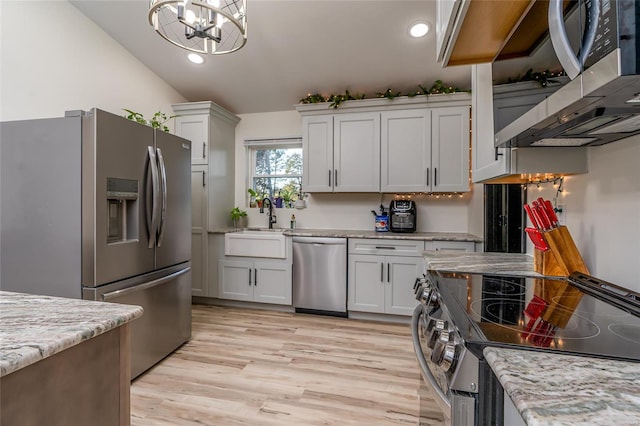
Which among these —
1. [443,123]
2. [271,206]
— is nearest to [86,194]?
[271,206]

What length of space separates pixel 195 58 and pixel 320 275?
2.60 m

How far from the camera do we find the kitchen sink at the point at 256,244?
3.49 meters

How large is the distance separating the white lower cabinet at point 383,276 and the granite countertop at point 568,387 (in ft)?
8.43

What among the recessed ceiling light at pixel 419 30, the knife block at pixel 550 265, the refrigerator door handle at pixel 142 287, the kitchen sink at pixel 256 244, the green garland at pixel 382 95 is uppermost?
the recessed ceiling light at pixel 419 30

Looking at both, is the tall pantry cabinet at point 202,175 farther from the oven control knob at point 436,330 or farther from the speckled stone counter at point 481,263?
the oven control knob at point 436,330

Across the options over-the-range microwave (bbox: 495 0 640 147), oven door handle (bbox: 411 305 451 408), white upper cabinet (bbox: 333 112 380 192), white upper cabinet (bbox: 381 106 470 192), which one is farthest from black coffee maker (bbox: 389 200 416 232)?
over-the-range microwave (bbox: 495 0 640 147)

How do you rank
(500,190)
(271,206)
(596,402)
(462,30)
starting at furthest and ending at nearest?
(271,206) → (500,190) → (462,30) → (596,402)

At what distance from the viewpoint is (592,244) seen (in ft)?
4.50

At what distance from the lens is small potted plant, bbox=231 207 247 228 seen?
4062 mm

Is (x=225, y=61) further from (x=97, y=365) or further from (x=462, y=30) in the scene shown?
(x=97, y=365)

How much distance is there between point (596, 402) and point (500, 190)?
86.9 inches

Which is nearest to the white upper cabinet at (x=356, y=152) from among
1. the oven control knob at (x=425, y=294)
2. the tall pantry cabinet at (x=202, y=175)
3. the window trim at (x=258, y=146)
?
the window trim at (x=258, y=146)

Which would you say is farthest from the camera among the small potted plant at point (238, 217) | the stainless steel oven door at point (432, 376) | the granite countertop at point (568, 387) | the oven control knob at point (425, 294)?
the small potted plant at point (238, 217)

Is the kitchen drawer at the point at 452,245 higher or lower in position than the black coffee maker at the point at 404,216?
lower
